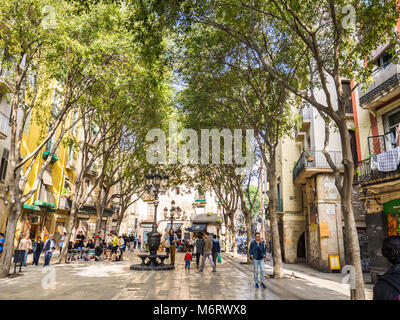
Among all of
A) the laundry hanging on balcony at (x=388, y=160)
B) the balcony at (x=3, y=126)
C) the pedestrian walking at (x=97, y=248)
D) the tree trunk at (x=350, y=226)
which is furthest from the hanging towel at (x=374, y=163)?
the balcony at (x=3, y=126)

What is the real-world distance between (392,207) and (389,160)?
6.13ft

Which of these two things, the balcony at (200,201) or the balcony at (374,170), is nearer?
the balcony at (374,170)

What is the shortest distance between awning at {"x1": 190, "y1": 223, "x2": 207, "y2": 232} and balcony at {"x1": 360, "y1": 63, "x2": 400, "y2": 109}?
29997mm

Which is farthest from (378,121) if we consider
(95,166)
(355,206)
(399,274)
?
(95,166)

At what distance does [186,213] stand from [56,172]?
24.1 metres

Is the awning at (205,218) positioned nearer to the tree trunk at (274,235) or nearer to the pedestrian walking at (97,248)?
the pedestrian walking at (97,248)

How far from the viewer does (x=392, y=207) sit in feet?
37.2

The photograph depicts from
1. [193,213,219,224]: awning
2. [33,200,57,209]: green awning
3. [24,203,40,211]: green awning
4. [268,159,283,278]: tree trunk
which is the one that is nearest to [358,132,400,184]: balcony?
[268,159,283,278]: tree trunk

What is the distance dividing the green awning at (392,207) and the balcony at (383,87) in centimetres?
408

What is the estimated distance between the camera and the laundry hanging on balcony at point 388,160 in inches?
416

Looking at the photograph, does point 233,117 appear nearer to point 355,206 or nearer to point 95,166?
point 355,206

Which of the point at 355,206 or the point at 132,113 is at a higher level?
the point at 132,113

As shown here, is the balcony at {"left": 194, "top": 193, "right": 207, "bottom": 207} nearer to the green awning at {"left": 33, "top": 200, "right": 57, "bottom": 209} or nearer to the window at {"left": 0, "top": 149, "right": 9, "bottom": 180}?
the green awning at {"left": 33, "top": 200, "right": 57, "bottom": 209}
